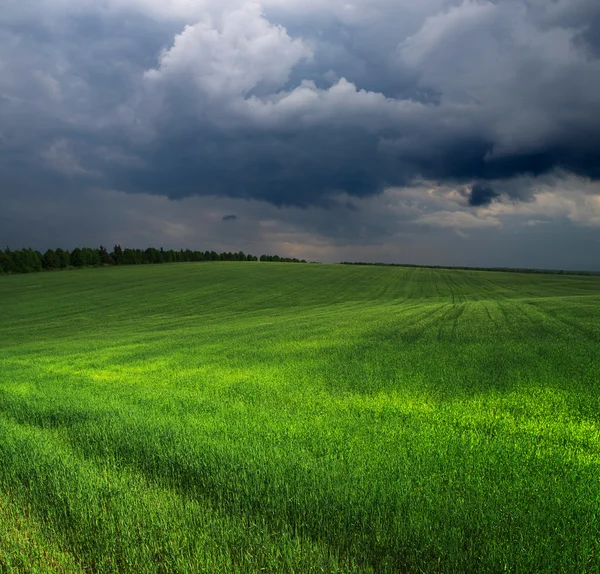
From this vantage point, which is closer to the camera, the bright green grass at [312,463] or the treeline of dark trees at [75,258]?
the bright green grass at [312,463]

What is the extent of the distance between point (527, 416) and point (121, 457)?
788 centimetres

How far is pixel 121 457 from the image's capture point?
22.2 feet

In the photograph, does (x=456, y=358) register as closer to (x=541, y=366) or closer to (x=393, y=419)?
(x=541, y=366)

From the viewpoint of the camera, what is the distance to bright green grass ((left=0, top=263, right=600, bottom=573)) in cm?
426

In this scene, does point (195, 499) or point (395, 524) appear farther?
point (195, 499)

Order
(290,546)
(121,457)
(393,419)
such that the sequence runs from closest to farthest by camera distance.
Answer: (290,546), (121,457), (393,419)

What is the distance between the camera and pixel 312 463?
594 centimetres

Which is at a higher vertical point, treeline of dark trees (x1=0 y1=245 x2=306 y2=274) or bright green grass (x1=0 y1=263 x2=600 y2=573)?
A: treeline of dark trees (x1=0 y1=245 x2=306 y2=274)

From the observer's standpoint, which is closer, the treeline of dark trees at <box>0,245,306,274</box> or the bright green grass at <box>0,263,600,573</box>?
the bright green grass at <box>0,263,600,573</box>

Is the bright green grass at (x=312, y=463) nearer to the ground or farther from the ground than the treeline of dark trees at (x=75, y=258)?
nearer to the ground

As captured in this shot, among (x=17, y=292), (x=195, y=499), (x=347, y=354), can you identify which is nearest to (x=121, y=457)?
(x=195, y=499)

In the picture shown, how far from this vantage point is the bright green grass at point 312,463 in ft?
14.0

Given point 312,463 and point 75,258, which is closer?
point 312,463

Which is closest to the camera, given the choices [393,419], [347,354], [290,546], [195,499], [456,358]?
[290,546]
